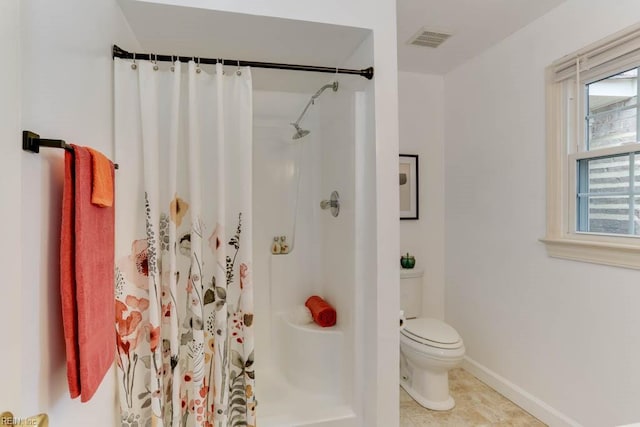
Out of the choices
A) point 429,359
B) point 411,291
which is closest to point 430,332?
point 429,359

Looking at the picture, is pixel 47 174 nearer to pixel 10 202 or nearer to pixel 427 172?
pixel 10 202

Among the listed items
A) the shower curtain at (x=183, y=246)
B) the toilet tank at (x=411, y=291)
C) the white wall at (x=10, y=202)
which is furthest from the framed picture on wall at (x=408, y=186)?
the white wall at (x=10, y=202)

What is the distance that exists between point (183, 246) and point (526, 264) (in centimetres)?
218

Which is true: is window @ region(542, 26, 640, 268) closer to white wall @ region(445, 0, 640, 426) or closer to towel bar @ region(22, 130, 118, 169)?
white wall @ region(445, 0, 640, 426)

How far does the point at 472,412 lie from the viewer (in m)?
2.20

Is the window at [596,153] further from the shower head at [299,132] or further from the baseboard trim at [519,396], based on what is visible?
the shower head at [299,132]

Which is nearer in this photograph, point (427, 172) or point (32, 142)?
point (32, 142)

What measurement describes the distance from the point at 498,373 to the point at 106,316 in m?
2.61

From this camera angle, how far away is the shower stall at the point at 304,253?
195cm

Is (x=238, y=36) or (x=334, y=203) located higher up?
(x=238, y=36)

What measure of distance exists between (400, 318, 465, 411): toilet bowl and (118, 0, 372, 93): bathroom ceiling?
1.76 m

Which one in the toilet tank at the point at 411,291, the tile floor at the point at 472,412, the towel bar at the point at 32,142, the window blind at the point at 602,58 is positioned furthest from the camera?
the toilet tank at the point at 411,291

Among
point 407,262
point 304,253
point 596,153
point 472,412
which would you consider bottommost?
point 472,412

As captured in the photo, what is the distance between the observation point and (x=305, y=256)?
2631 mm
